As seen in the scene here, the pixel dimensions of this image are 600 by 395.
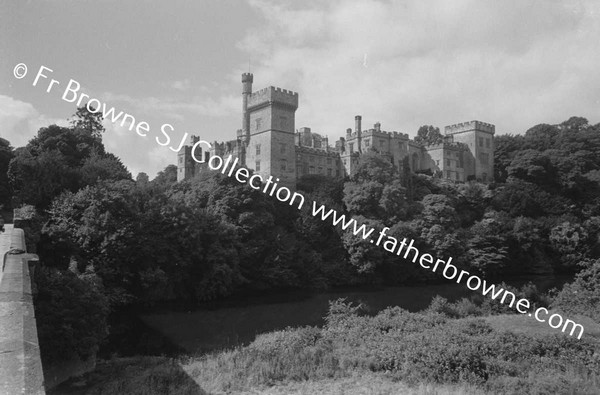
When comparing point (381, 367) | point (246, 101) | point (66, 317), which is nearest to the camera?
point (381, 367)

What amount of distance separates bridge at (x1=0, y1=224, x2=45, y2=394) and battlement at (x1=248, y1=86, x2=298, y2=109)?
41.2m

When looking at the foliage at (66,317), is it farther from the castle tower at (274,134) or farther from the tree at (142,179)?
the castle tower at (274,134)

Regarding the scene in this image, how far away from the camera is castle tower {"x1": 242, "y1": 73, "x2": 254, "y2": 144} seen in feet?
174

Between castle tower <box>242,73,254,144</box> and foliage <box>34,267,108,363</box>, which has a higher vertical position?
castle tower <box>242,73,254,144</box>

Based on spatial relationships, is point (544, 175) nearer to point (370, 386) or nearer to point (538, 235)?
point (538, 235)

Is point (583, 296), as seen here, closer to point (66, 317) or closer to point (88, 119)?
point (66, 317)

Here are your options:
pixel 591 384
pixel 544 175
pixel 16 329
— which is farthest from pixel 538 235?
pixel 16 329

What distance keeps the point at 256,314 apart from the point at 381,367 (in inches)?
600

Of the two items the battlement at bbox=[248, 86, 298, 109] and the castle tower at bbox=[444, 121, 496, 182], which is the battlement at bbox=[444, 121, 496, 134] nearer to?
the castle tower at bbox=[444, 121, 496, 182]

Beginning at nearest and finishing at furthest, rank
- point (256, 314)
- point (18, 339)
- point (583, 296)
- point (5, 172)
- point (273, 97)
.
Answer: point (18, 339), point (583, 296), point (256, 314), point (5, 172), point (273, 97)

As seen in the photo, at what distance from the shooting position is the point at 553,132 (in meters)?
75.7

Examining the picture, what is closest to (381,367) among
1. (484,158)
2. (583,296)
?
(583,296)

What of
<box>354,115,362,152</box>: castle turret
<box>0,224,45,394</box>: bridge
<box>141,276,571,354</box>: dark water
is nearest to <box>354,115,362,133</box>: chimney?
<box>354,115,362,152</box>: castle turret

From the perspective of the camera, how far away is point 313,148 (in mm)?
56406
